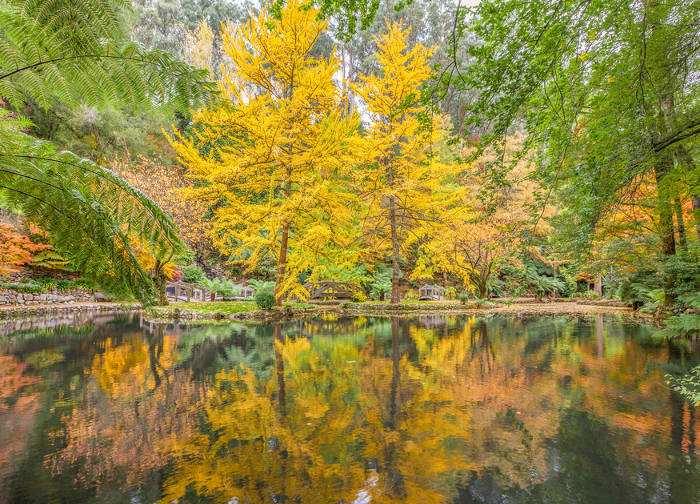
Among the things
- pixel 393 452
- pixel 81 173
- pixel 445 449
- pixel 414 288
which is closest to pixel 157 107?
pixel 81 173

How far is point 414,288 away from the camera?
21.2 metres

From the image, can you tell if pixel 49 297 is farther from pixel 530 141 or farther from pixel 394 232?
pixel 530 141

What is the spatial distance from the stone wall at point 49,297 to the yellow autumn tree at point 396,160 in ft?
48.0

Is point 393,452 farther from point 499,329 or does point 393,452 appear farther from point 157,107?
point 499,329

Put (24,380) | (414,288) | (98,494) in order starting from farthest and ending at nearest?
(414,288), (24,380), (98,494)

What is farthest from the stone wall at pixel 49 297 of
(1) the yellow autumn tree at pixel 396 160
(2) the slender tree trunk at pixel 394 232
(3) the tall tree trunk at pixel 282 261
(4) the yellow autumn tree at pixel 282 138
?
(2) the slender tree trunk at pixel 394 232

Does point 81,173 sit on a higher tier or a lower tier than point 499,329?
higher

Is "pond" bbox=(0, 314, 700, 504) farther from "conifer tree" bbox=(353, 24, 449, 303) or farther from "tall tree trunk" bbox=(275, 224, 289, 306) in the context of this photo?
"conifer tree" bbox=(353, 24, 449, 303)

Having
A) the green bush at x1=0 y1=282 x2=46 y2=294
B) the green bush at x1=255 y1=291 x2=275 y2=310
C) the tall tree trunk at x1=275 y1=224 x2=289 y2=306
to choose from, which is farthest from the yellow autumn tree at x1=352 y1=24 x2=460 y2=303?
the green bush at x1=0 y1=282 x2=46 y2=294

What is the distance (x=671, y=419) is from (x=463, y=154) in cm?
2011

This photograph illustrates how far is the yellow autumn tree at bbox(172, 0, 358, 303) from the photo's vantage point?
1009cm

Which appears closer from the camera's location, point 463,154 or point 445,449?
point 445,449

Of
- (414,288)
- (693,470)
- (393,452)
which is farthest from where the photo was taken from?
(414,288)

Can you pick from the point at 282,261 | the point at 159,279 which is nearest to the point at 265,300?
the point at 282,261
